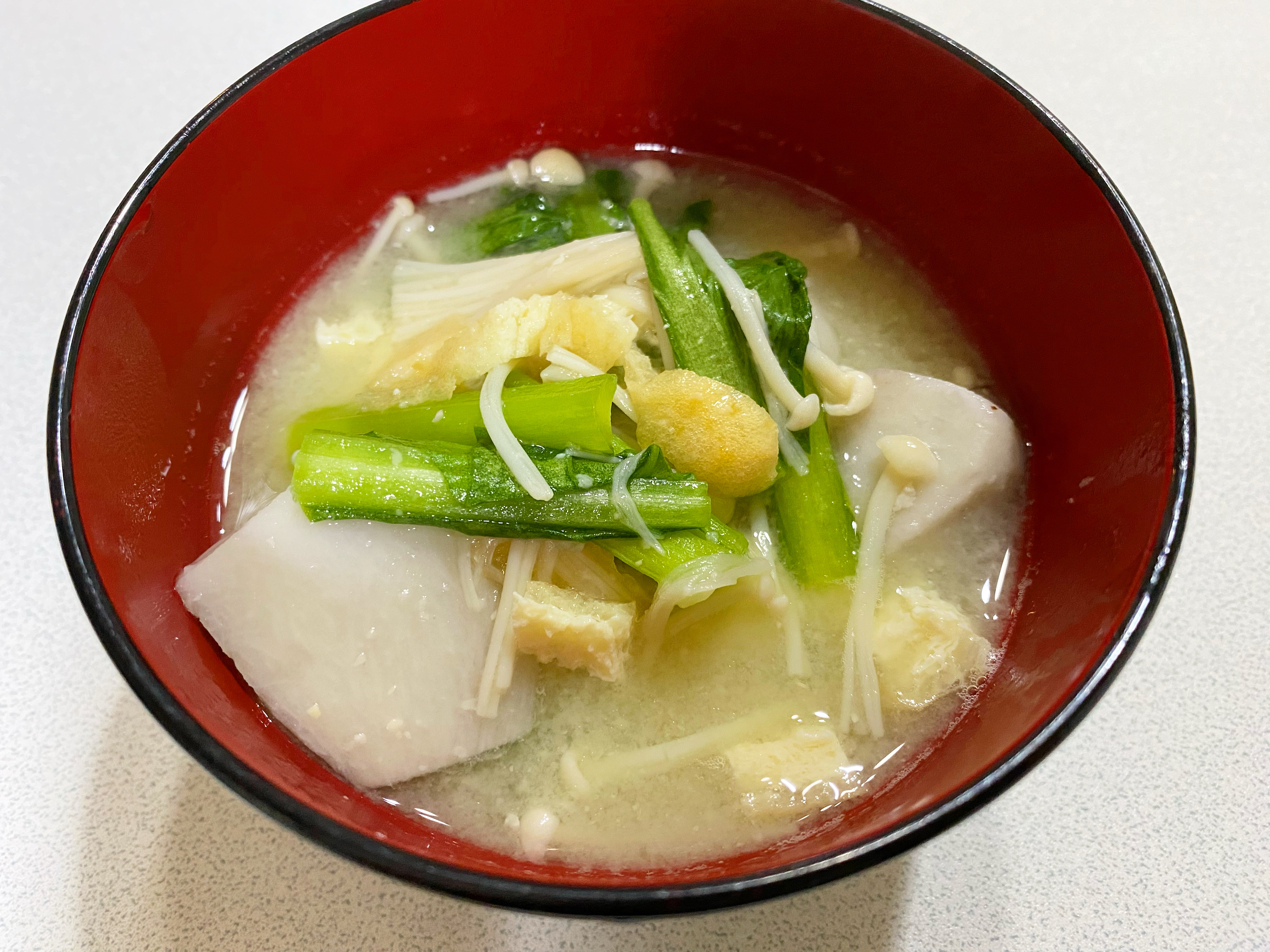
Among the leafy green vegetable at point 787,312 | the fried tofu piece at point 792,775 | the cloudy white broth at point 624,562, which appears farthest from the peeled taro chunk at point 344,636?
the leafy green vegetable at point 787,312

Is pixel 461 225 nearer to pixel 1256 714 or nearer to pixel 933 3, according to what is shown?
pixel 933 3

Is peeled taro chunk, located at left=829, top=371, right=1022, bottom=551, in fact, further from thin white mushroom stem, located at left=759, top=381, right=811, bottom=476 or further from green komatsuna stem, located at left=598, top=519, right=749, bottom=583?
green komatsuna stem, located at left=598, top=519, right=749, bottom=583

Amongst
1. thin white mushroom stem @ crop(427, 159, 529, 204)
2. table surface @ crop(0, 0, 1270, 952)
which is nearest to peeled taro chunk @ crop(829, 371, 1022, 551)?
table surface @ crop(0, 0, 1270, 952)

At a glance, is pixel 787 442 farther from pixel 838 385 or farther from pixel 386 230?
pixel 386 230

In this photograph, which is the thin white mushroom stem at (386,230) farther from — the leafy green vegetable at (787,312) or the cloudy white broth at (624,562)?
the leafy green vegetable at (787,312)

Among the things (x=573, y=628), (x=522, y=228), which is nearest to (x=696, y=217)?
(x=522, y=228)

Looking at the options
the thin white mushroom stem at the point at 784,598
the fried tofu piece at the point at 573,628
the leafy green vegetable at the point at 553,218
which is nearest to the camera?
the fried tofu piece at the point at 573,628

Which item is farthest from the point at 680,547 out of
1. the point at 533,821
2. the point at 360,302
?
the point at 360,302
